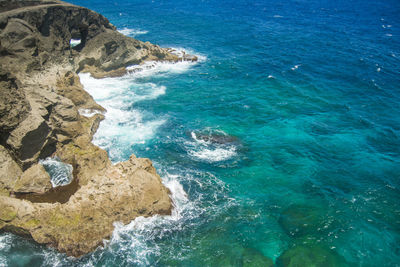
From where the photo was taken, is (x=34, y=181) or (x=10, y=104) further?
(x=10, y=104)

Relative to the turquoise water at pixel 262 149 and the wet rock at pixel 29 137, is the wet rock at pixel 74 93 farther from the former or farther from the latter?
the wet rock at pixel 29 137

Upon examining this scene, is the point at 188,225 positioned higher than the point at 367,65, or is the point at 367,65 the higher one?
the point at 367,65

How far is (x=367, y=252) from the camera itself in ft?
65.0

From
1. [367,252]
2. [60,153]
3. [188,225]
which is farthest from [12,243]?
[367,252]

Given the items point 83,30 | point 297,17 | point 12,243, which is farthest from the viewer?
point 297,17

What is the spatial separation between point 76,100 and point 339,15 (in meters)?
84.4

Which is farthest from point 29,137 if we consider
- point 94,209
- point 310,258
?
point 310,258

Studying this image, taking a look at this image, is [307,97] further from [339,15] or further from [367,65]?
[339,15]

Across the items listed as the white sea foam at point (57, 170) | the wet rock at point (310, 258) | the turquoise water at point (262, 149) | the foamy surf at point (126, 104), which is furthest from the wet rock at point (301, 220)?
the white sea foam at point (57, 170)

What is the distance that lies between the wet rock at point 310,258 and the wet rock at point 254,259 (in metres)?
0.74

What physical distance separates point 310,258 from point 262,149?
13079mm

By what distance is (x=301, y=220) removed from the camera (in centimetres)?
2195

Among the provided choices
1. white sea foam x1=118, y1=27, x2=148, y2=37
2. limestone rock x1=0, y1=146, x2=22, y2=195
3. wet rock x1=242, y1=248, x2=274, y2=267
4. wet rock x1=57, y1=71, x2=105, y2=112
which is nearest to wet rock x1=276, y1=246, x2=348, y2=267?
wet rock x1=242, y1=248, x2=274, y2=267

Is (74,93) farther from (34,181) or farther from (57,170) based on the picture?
(34,181)
